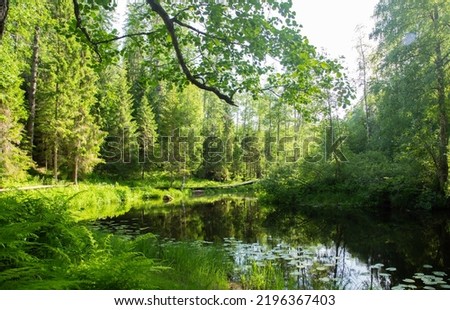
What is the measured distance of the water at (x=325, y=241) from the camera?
7355 millimetres

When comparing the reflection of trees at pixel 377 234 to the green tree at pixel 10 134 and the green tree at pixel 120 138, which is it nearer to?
the green tree at pixel 10 134

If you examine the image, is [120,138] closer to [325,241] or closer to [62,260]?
[325,241]

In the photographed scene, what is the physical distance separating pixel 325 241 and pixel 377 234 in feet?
7.14

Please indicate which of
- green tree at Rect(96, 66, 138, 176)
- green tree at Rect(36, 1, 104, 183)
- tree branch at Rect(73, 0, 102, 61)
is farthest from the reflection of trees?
green tree at Rect(96, 66, 138, 176)

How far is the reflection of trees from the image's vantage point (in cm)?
874

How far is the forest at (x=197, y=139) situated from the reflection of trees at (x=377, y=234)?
0.70 feet

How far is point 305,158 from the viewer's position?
23188mm

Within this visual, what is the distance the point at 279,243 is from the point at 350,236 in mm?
2855

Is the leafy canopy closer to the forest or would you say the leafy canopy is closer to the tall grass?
the forest

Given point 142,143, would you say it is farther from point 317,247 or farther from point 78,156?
point 317,247

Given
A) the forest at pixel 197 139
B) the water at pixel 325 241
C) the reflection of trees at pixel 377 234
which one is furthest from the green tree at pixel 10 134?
the reflection of trees at pixel 377 234
